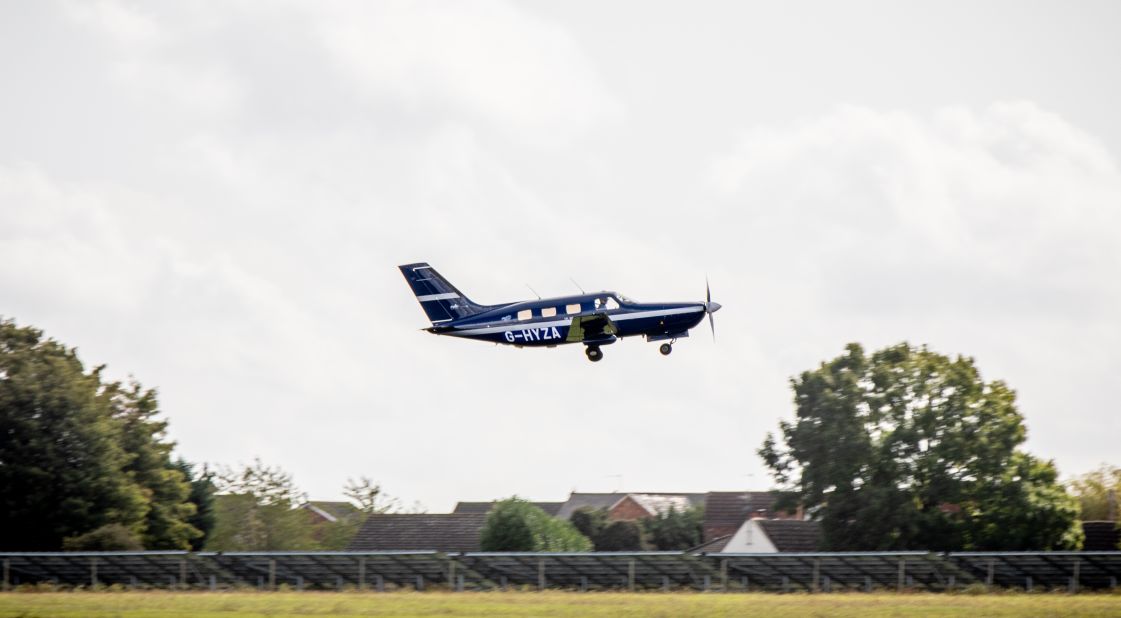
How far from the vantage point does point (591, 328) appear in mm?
50156

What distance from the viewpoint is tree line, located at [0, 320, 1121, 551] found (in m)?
73.4

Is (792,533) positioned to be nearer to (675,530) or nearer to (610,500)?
(675,530)

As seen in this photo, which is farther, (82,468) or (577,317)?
(82,468)

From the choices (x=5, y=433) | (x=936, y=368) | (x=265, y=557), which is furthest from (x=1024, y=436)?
(x=5, y=433)

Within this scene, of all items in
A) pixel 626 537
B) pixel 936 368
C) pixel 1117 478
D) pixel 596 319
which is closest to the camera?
pixel 596 319

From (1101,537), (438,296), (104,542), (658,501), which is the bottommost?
(104,542)

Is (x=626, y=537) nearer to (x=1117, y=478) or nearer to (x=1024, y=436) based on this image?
Result: (x=1024, y=436)

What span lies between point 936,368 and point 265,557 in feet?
129

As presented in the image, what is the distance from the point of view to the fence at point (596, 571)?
176 feet

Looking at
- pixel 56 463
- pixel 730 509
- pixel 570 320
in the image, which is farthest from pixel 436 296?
pixel 730 509

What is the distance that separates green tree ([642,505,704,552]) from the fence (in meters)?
50.2

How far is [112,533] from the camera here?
74.1 metres

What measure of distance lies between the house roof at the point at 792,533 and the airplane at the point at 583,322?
33.6m

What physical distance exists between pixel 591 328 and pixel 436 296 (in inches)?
284
